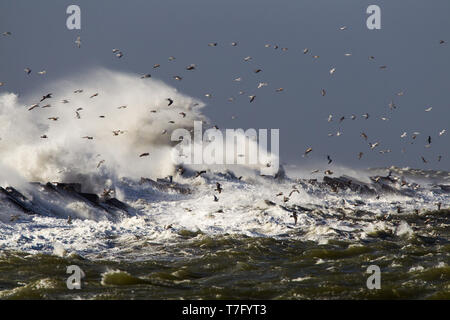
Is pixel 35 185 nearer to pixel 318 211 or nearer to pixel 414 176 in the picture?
pixel 318 211

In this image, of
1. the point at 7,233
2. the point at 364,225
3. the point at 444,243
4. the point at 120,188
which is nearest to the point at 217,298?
the point at 7,233

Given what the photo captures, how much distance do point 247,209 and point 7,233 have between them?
55.1 ft

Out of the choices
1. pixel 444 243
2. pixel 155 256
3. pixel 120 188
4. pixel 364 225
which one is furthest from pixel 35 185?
pixel 444 243

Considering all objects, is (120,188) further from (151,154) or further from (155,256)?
(155,256)

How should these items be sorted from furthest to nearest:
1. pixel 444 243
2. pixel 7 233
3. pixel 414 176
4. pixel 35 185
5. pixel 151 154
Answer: pixel 414 176, pixel 151 154, pixel 35 185, pixel 444 243, pixel 7 233

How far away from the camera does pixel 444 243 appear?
3002 cm

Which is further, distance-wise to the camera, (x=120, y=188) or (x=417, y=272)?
(x=120, y=188)

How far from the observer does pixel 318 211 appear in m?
40.8

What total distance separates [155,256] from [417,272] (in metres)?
10.1

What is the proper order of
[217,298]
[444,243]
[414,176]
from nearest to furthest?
[217,298]
[444,243]
[414,176]

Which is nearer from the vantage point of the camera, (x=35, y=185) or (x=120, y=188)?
(x=35, y=185)

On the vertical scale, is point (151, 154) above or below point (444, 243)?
above
